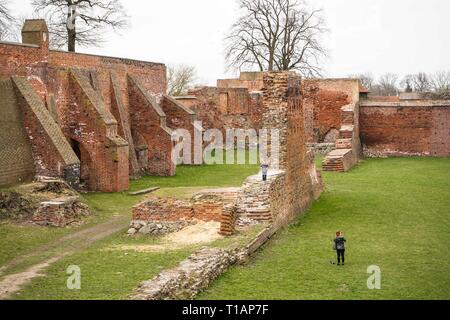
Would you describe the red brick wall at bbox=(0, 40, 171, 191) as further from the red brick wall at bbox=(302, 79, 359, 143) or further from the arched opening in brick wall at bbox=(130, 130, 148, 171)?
the red brick wall at bbox=(302, 79, 359, 143)

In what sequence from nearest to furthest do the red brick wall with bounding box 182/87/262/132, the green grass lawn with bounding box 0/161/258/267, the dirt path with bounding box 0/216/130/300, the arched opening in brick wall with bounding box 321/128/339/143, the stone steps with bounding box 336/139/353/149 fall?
1. the dirt path with bounding box 0/216/130/300
2. the green grass lawn with bounding box 0/161/258/267
3. the stone steps with bounding box 336/139/353/149
4. the arched opening in brick wall with bounding box 321/128/339/143
5. the red brick wall with bounding box 182/87/262/132

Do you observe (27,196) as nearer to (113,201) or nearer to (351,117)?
(113,201)

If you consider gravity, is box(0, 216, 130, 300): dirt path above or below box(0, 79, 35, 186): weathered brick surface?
below

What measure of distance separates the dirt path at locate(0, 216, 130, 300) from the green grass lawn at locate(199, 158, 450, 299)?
3.20 metres

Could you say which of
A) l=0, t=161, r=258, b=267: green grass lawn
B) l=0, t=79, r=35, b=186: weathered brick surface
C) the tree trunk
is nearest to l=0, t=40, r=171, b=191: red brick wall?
l=0, t=79, r=35, b=186: weathered brick surface

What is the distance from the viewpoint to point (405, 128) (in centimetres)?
3462

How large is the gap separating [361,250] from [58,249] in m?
6.44

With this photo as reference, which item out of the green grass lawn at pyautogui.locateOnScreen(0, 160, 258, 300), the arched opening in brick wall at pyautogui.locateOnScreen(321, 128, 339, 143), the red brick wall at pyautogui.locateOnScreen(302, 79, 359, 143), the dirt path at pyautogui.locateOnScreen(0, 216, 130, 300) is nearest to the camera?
the green grass lawn at pyautogui.locateOnScreen(0, 160, 258, 300)

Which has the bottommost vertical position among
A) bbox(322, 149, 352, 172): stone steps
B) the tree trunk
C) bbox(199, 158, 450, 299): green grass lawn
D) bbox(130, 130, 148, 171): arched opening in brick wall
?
bbox(199, 158, 450, 299): green grass lawn

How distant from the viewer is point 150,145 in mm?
28094

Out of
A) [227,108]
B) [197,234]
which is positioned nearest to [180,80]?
[227,108]

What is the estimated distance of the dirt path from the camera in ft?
35.7
